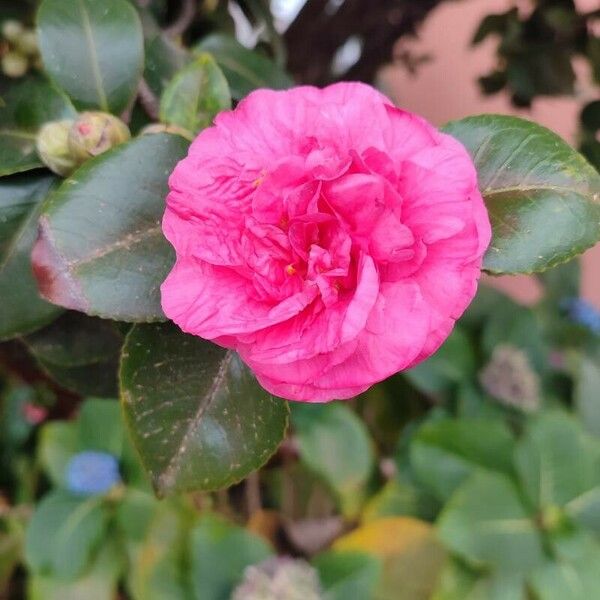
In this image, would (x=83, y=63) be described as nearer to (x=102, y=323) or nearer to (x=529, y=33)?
(x=102, y=323)

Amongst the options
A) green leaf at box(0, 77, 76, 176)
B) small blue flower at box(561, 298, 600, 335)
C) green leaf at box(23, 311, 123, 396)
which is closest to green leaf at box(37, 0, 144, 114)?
green leaf at box(0, 77, 76, 176)

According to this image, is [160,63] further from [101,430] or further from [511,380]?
[511,380]

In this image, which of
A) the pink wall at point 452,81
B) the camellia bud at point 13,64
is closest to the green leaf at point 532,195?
the camellia bud at point 13,64

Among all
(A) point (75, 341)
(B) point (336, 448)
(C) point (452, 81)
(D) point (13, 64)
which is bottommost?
(B) point (336, 448)

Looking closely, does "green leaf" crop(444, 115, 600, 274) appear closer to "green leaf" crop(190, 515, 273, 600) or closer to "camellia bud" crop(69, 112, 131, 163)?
"camellia bud" crop(69, 112, 131, 163)

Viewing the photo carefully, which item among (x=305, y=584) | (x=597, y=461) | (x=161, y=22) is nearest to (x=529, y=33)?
(x=161, y=22)

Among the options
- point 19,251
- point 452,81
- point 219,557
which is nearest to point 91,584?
point 219,557
